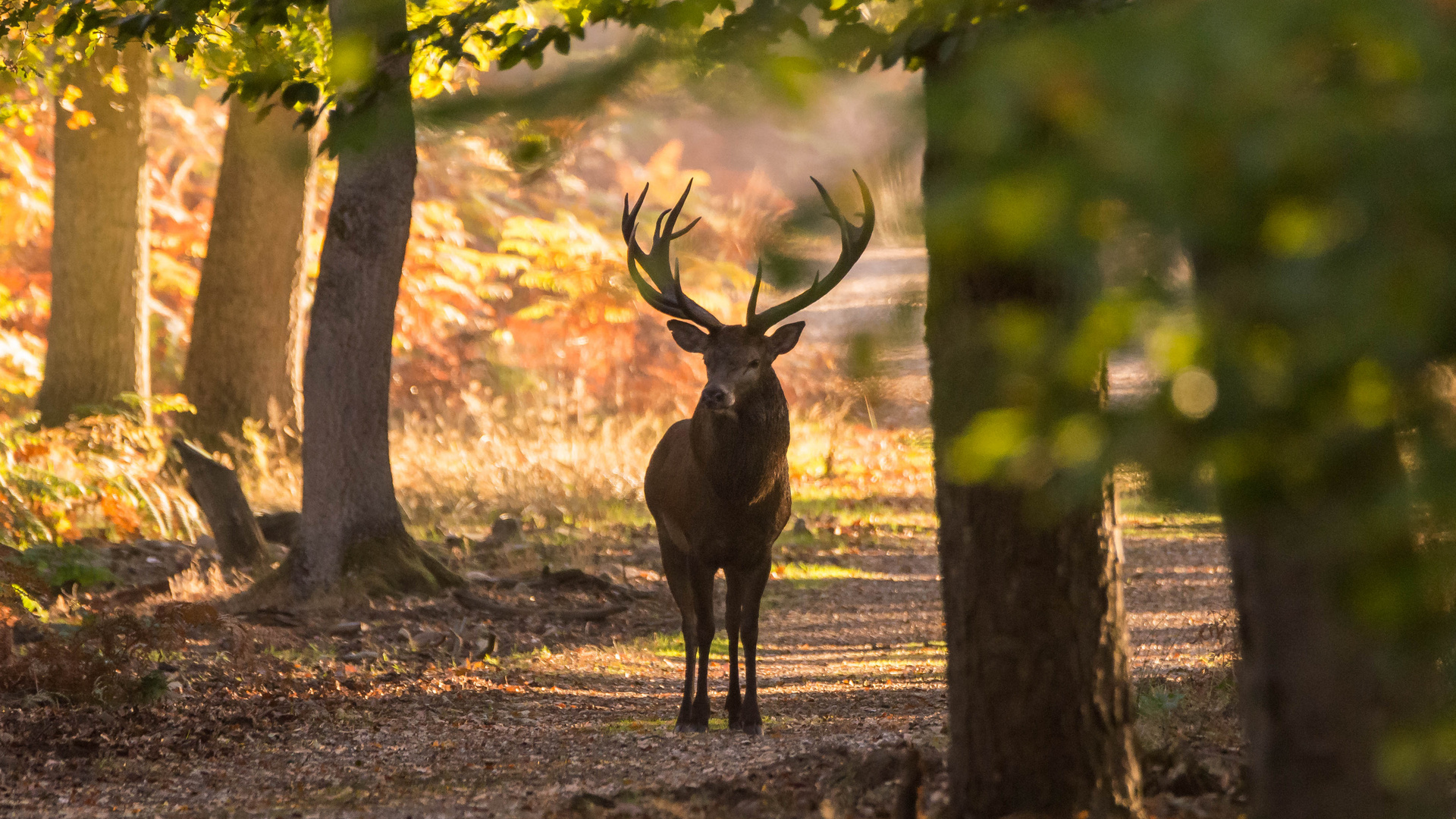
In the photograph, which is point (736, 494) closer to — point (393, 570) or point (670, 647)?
point (670, 647)

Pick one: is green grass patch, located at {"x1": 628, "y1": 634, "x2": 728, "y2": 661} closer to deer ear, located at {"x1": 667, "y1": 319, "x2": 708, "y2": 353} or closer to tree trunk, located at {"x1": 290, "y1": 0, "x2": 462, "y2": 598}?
tree trunk, located at {"x1": 290, "y1": 0, "x2": 462, "y2": 598}

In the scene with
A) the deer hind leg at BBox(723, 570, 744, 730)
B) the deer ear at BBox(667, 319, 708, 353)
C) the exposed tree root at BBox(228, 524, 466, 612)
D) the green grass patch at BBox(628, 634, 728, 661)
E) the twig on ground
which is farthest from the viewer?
the twig on ground

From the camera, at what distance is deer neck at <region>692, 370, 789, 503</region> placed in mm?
7758

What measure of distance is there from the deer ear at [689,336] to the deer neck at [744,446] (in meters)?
0.41

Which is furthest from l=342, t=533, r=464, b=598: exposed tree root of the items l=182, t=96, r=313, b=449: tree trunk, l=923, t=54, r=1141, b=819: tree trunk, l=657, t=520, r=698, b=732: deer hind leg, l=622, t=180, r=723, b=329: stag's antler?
l=923, t=54, r=1141, b=819: tree trunk

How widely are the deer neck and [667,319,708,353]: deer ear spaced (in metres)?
0.41

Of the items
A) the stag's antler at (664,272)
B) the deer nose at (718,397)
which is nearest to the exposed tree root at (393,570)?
the stag's antler at (664,272)

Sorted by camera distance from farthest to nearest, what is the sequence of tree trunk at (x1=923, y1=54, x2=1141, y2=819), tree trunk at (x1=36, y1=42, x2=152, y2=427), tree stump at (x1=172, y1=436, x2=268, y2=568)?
tree trunk at (x1=36, y1=42, x2=152, y2=427) < tree stump at (x1=172, y1=436, x2=268, y2=568) < tree trunk at (x1=923, y1=54, x2=1141, y2=819)

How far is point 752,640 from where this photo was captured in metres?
7.85

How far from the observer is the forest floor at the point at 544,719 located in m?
5.14

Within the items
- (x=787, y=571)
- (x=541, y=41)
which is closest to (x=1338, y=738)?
(x=541, y=41)

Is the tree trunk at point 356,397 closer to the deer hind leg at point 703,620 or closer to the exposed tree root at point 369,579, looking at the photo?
the exposed tree root at point 369,579

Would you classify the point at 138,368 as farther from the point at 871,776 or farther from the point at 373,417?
the point at 871,776

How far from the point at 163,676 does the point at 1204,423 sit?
6894 millimetres
